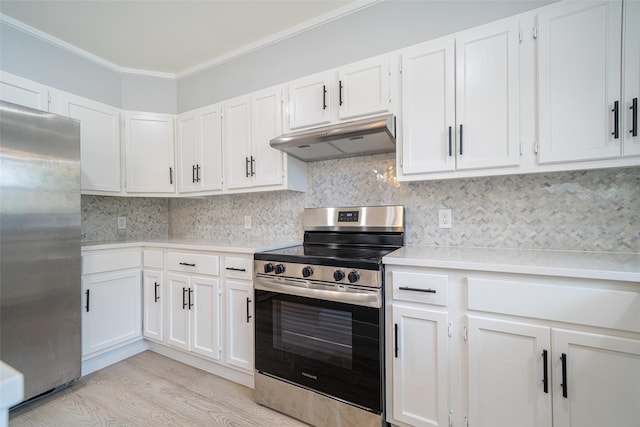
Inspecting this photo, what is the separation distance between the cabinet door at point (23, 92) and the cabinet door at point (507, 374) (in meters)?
3.42

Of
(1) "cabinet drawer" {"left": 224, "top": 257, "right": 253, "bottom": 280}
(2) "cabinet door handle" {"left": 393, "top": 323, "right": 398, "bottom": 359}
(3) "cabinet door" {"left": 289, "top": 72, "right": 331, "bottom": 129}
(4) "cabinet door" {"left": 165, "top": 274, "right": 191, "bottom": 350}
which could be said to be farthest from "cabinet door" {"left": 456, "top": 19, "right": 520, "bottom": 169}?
(4) "cabinet door" {"left": 165, "top": 274, "right": 191, "bottom": 350}

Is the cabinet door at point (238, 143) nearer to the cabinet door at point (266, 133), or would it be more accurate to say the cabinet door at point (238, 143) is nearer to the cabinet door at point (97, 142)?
the cabinet door at point (266, 133)

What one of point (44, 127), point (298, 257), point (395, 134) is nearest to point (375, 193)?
point (395, 134)

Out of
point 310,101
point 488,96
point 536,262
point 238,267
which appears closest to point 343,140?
point 310,101

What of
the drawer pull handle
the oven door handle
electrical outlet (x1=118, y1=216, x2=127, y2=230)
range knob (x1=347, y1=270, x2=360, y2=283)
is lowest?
the oven door handle

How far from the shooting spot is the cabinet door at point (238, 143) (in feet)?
8.17

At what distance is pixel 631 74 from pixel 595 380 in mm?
1377

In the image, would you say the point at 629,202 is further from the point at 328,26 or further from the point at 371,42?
the point at 328,26

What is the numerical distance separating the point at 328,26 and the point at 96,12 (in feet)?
5.88

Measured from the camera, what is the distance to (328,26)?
233 cm

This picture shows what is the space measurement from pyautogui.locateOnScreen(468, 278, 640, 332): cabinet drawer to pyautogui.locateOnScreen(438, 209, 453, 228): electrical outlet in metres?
0.66

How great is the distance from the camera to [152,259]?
2.58 meters

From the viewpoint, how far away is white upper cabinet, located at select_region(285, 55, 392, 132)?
191 cm

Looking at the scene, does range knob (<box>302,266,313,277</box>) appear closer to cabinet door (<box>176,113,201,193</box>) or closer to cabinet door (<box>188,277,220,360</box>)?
cabinet door (<box>188,277,220,360</box>)
